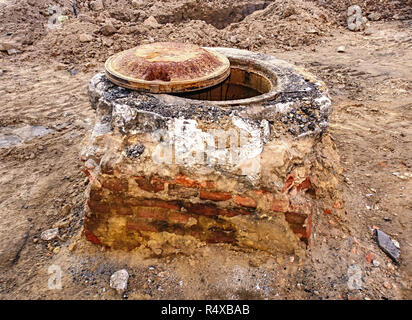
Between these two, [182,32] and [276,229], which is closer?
[276,229]

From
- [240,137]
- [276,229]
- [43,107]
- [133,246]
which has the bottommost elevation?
[43,107]

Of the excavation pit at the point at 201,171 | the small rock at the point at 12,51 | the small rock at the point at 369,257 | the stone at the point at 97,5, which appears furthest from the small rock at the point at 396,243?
the stone at the point at 97,5

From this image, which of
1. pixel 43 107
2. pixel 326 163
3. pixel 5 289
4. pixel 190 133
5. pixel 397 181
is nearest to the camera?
pixel 190 133

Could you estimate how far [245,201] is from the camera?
6.60 feet

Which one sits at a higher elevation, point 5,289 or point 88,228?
point 88,228

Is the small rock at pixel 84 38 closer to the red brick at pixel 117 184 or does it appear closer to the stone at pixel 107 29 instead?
the stone at pixel 107 29

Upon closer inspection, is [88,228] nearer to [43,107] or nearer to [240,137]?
[240,137]

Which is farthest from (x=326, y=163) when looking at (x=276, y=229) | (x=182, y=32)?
(x=182, y=32)

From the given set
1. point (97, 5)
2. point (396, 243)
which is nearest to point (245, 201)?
point (396, 243)

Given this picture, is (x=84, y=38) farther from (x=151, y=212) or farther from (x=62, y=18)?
(x=151, y=212)

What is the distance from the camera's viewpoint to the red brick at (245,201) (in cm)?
201

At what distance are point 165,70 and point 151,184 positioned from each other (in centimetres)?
93

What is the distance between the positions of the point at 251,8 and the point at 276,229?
27.8 feet

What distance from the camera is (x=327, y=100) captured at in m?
→ 2.32
